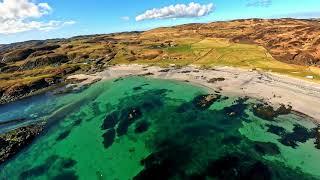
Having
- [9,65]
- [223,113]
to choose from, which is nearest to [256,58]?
[223,113]

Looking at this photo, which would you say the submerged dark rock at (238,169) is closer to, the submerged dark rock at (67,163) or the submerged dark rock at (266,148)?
the submerged dark rock at (266,148)

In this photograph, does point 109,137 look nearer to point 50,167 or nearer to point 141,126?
point 141,126

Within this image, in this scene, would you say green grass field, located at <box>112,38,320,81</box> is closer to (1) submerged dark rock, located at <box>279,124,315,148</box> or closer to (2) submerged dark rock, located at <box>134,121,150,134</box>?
(1) submerged dark rock, located at <box>279,124,315,148</box>

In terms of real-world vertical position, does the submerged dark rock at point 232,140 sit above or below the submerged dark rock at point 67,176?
above

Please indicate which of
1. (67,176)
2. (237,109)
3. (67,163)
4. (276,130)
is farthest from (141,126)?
(276,130)

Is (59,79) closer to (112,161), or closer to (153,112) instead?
(153,112)

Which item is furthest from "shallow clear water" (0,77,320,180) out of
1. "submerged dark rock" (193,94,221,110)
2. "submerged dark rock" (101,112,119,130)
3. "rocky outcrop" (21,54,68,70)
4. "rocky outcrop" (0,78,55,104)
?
"rocky outcrop" (21,54,68,70)

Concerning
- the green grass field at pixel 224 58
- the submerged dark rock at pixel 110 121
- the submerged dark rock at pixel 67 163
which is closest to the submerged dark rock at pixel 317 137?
the green grass field at pixel 224 58
